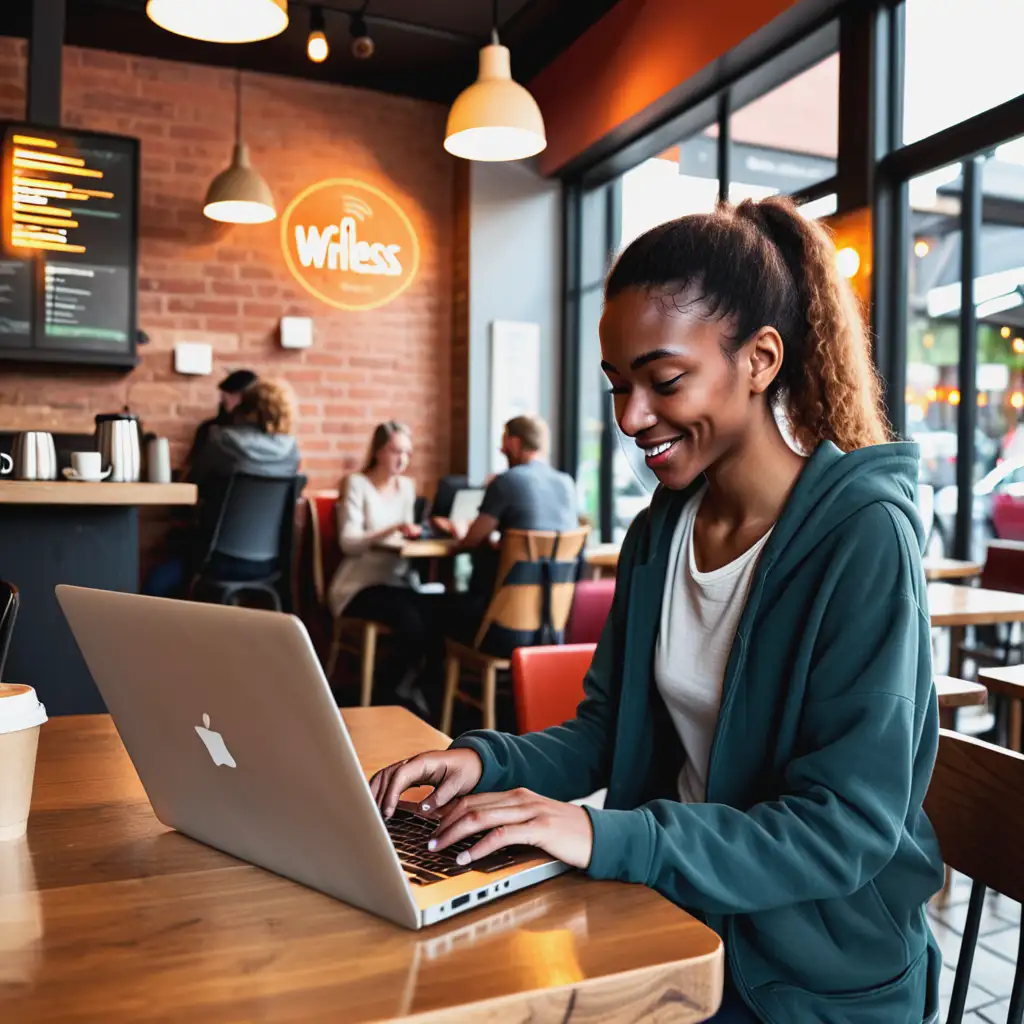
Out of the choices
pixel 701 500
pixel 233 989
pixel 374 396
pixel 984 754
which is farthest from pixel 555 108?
pixel 233 989

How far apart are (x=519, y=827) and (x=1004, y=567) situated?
127 inches

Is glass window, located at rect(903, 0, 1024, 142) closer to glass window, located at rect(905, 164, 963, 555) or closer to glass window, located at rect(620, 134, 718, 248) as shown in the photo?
glass window, located at rect(905, 164, 963, 555)

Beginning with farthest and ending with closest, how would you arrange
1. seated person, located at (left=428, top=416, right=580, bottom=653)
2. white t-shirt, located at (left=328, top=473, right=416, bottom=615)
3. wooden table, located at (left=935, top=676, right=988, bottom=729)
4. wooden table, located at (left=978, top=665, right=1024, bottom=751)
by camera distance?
1. white t-shirt, located at (left=328, top=473, right=416, bottom=615)
2. seated person, located at (left=428, top=416, right=580, bottom=653)
3. wooden table, located at (left=978, top=665, right=1024, bottom=751)
4. wooden table, located at (left=935, top=676, right=988, bottom=729)

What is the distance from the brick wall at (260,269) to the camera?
207 inches

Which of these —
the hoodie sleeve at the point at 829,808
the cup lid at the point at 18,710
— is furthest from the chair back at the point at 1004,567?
the cup lid at the point at 18,710

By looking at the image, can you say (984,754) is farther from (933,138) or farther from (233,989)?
(933,138)

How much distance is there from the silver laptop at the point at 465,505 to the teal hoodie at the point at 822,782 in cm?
356

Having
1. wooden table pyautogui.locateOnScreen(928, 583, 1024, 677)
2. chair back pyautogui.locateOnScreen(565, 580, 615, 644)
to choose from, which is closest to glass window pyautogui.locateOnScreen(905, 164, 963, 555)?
wooden table pyautogui.locateOnScreen(928, 583, 1024, 677)

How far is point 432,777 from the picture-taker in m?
1.00

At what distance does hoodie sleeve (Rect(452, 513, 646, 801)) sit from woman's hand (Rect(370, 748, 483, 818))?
0.07ft

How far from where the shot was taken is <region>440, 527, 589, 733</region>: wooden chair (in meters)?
3.64

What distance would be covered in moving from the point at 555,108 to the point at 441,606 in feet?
9.33

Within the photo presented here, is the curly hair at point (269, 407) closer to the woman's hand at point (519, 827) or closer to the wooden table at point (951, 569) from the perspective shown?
the wooden table at point (951, 569)

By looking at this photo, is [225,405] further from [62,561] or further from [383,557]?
[62,561]
